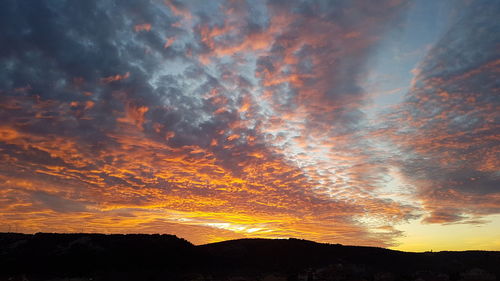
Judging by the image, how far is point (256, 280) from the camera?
66.1 metres

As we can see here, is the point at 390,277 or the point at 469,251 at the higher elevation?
the point at 469,251

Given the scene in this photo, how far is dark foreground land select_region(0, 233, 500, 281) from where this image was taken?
255ft

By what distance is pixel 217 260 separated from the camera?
3885 inches

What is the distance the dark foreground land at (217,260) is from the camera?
7765 centimetres

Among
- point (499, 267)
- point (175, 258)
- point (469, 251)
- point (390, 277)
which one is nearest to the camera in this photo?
point (390, 277)

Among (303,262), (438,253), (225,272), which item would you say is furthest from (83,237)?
(438,253)

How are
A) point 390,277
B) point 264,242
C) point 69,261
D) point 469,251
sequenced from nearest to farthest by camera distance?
point 390,277, point 69,261, point 469,251, point 264,242

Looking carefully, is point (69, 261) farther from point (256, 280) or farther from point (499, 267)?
point (499, 267)

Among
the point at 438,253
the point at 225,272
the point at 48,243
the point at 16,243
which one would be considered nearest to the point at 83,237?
the point at 48,243

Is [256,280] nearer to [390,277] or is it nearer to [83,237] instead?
[390,277]

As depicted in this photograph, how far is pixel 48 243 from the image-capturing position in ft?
300

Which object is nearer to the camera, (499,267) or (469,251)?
(499,267)

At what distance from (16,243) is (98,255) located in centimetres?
2373

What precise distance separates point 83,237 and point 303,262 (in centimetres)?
6116
